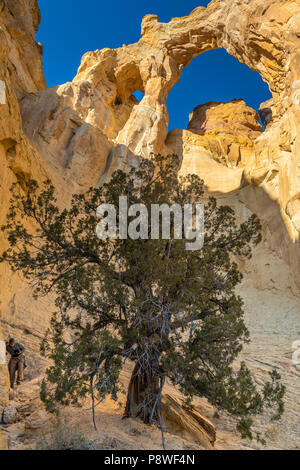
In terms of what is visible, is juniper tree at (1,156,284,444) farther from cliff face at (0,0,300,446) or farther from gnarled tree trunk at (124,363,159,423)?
cliff face at (0,0,300,446)

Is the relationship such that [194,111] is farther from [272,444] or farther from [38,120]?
[272,444]

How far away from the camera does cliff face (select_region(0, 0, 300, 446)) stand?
1512cm

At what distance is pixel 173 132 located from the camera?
96.6 feet

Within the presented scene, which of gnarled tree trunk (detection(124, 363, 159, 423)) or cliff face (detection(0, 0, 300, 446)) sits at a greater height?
cliff face (detection(0, 0, 300, 446))

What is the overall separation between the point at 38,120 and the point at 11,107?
7486mm

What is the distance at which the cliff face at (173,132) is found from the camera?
1512 centimetres

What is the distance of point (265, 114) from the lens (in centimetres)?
3928

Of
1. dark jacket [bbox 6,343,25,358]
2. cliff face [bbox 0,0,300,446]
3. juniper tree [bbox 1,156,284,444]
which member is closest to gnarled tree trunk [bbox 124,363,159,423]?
juniper tree [bbox 1,156,284,444]

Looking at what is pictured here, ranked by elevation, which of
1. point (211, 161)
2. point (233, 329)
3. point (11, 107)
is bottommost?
point (233, 329)

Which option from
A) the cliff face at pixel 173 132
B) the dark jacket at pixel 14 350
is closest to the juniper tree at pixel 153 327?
the cliff face at pixel 173 132

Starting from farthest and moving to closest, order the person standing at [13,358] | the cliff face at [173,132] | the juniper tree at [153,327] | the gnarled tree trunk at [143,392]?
the cliff face at [173,132] → the person standing at [13,358] → the gnarled tree trunk at [143,392] → the juniper tree at [153,327]

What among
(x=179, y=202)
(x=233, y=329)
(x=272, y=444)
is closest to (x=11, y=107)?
(x=179, y=202)

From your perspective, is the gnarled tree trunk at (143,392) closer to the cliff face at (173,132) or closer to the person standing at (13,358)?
the cliff face at (173,132)

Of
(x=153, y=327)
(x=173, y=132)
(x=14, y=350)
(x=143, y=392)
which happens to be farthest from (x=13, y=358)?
(x=173, y=132)
